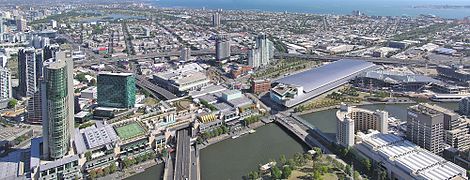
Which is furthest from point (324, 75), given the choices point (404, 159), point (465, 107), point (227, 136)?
point (404, 159)

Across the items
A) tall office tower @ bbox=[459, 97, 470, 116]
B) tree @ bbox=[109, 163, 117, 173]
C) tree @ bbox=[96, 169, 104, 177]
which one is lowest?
tree @ bbox=[96, 169, 104, 177]

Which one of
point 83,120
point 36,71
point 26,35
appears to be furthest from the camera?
point 26,35

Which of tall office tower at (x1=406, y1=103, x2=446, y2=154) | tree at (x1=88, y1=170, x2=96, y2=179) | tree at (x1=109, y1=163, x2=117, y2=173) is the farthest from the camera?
tall office tower at (x1=406, y1=103, x2=446, y2=154)

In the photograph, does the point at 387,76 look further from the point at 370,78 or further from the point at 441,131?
the point at 441,131

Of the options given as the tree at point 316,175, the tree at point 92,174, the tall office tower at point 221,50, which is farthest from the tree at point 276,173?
the tall office tower at point 221,50

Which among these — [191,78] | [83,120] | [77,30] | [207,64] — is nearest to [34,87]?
[83,120]

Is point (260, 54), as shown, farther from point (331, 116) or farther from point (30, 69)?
point (30, 69)

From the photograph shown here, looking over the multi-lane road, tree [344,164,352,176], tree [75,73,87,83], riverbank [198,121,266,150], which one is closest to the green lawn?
the multi-lane road

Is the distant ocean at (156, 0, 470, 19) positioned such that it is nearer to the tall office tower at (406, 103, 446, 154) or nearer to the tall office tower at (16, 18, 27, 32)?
the tall office tower at (16, 18, 27, 32)
